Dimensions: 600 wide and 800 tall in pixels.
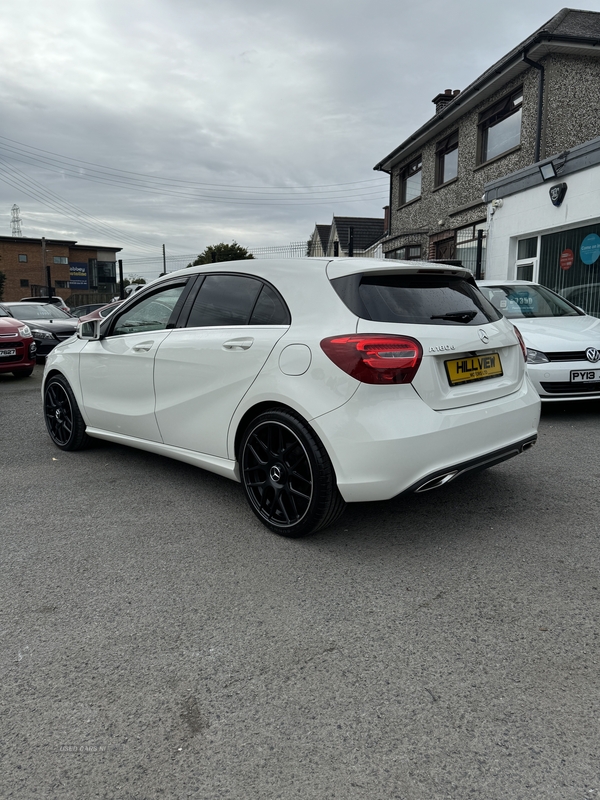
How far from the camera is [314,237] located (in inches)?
2229

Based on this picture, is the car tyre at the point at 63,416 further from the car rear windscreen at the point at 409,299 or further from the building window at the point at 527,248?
the building window at the point at 527,248

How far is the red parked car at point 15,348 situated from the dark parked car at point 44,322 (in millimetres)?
1997

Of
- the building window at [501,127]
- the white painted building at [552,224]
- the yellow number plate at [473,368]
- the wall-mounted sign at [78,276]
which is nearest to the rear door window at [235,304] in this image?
the yellow number plate at [473,368]

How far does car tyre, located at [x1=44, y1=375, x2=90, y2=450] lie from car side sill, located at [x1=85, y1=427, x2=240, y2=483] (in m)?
0.35

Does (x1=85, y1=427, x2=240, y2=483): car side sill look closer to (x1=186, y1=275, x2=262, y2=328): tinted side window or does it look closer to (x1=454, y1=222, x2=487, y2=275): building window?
(x1=186, y1=275, x2=262, y2=328): tinted side window

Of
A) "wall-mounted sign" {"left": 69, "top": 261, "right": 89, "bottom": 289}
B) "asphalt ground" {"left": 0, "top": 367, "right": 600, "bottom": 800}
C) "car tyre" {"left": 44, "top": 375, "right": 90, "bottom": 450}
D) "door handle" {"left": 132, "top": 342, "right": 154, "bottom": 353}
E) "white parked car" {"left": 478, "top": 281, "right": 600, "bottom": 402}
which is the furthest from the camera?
"wall-mounted sign" {"left": 69, "top": 261, "right": 89, "bottom": 289}

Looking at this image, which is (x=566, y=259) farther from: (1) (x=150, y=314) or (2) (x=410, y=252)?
(1) (x=150, y=314)

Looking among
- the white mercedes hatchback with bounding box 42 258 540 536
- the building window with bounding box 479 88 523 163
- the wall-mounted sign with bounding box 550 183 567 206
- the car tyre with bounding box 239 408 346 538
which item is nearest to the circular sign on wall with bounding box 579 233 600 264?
the wall-mounted sign with bounding box 550 183 567 206

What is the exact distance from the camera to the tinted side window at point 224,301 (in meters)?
3.76

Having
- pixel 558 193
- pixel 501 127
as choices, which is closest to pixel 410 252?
pixel 501 127

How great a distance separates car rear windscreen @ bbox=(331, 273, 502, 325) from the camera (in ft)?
10.5

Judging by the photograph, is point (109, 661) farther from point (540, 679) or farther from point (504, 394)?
point (504, 394)

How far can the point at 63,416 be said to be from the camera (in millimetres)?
5430

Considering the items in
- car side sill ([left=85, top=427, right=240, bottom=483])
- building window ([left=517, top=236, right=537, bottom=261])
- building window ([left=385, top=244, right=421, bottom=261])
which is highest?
building window ([left=385, top=244, right=421, bottom=261])
